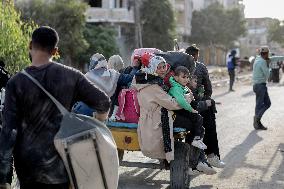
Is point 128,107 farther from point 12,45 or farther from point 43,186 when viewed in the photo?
point 12,45

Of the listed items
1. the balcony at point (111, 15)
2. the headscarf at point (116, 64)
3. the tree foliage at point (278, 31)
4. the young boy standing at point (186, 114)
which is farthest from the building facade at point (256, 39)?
the young boy standing at point (186, 114)

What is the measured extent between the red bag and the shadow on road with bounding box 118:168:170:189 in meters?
0.86

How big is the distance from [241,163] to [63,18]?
26222 millimetres

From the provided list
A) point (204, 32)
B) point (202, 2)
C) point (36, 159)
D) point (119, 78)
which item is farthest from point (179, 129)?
point (202, 2)

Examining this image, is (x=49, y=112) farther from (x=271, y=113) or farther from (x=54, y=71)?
(x=271, y=113)

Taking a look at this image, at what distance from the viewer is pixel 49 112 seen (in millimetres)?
3650

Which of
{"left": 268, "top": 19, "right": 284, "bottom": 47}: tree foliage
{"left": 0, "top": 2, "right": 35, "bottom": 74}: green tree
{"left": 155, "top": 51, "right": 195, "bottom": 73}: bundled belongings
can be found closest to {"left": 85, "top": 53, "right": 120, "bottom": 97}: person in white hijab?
{"left": 155, "top": 51, "right": 195, "bottom": 73}: bundled belongings

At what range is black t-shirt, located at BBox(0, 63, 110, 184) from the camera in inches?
142

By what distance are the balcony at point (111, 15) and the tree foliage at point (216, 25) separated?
2072 cm

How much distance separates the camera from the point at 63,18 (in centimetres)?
3347

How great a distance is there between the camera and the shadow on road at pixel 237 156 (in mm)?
7933

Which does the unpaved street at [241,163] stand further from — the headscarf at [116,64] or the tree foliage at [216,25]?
the tree foliage at [216,25]

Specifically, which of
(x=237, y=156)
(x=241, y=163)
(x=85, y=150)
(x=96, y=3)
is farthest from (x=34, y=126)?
(x=96, y=3)

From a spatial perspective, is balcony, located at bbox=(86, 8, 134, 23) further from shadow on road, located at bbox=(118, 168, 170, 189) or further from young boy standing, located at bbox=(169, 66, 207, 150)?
young boy standing, located at bbox=(169, 66, 207, 150)
